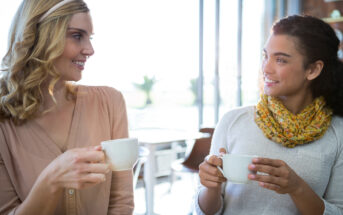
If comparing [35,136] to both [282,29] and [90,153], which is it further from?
[282,29]

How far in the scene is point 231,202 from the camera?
1.44 metres

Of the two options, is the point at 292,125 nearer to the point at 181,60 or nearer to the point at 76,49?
the point at 76,49

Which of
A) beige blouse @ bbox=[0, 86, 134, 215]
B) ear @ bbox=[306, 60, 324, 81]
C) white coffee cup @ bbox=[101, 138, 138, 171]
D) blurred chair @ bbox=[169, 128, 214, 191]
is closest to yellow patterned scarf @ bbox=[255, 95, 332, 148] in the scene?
ear @ bbox=[306, 60, 324, 81]

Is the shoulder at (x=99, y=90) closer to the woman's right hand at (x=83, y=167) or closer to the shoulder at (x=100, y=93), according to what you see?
the shoulder at (x=100, y=93)

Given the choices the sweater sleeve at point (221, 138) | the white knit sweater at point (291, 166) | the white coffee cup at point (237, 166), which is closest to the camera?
the white coffee cup at point (237, 166)

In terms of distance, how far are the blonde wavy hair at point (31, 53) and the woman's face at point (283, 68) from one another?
78 cm

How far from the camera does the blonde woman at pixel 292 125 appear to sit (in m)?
1.40

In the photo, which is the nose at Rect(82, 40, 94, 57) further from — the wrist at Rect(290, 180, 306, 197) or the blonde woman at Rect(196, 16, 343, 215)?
the wrist at Rect(290, 180, 306, 197)

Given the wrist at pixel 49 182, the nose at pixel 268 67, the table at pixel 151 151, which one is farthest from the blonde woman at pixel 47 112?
the table at pixel 151 151

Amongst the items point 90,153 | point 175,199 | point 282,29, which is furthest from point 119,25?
point 90,153

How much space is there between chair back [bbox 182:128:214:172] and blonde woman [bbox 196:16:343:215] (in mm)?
2103

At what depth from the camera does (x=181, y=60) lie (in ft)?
15.1

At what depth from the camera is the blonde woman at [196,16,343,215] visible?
1.40 meters

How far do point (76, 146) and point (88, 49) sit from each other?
359 mm
